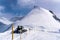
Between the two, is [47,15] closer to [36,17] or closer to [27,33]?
[36,17]

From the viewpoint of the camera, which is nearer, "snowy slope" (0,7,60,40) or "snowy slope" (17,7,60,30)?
"snowy slope" (0,7,60,40)

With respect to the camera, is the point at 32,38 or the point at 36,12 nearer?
the point at 32,38

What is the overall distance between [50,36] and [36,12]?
249ft

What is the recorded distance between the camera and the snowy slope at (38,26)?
104 metres

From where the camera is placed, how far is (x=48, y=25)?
140500 mm

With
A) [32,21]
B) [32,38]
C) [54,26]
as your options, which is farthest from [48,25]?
[32,38]

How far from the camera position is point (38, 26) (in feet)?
446

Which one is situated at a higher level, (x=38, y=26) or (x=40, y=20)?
(x=40, y=20)

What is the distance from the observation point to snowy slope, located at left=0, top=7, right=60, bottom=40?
104 m

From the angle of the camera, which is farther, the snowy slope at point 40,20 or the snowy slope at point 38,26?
the snowy slope at point 40,20

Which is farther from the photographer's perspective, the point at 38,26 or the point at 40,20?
the point at 40,20

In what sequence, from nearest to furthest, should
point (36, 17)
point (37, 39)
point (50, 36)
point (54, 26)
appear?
point (37, 39) < point (50, 36) < point (54, 26) < point (36, 17)

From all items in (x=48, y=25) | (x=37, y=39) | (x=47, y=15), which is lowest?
(x=37, y=39)

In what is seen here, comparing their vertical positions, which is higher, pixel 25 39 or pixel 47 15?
pixel 47 15
